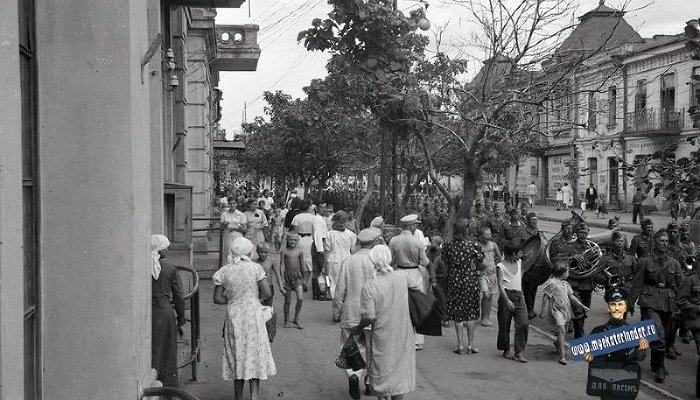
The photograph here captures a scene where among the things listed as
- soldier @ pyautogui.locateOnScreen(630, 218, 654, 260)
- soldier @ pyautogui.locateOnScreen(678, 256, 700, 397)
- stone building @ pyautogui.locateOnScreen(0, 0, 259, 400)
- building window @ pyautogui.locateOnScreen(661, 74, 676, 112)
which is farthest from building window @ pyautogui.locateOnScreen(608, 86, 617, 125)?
stone building @ pyautogui.locateOnScreen(0, 0, 259, 400)

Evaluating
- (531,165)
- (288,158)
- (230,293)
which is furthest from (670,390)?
(531,165)

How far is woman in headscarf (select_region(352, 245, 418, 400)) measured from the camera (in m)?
7.11

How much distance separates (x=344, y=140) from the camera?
91.0 feet

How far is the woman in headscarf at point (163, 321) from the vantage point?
7.27 m

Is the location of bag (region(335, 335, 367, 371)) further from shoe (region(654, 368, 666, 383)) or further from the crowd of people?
shoe (region(654, 368, 666, 383))

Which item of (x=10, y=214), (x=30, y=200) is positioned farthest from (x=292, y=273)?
(x=10, y=214)

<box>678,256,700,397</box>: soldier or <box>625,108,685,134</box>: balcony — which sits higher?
<box>625,108,685,134</box>: balcony

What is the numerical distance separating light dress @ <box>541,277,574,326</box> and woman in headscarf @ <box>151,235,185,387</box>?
490 cm

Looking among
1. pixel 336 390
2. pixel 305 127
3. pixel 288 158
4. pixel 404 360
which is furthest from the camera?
pixel 288 158

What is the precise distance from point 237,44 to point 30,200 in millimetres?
23868

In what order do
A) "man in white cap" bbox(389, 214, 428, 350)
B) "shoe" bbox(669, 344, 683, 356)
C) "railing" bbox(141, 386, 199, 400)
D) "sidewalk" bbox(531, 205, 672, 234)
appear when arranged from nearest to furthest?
"railing" bbox(141, 386, 199, 400) < "man in white cap" bbox(389, 214, 428, 350) < "shoe" bbox(669, 344, 683, 356) < "sidewalk" bbox(531, 205, 672, 234)

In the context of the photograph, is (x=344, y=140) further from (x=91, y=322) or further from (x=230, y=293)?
(x=91, y=322)

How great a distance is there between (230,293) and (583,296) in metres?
5.68

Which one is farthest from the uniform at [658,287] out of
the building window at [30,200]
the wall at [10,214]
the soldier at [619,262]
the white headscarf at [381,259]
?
the wall at [10,214]
